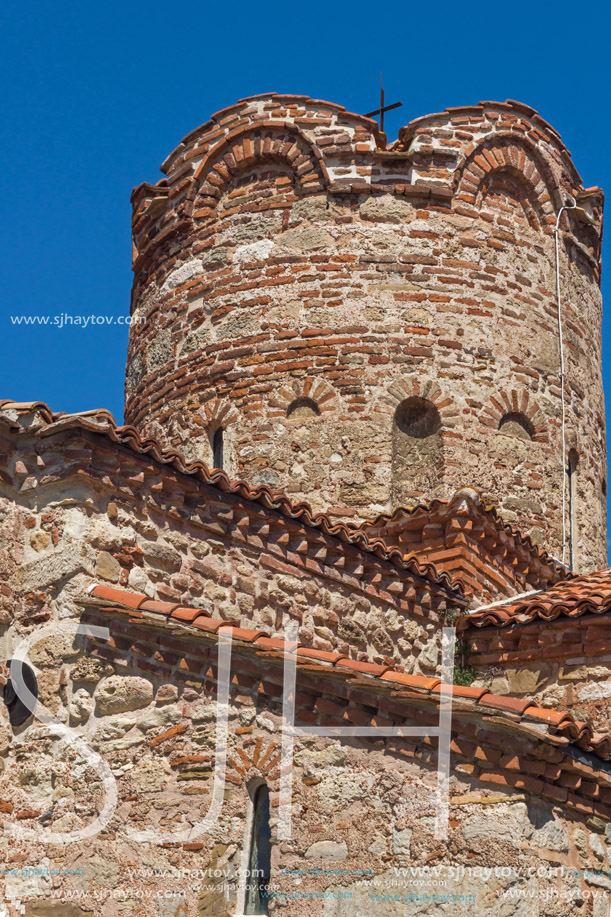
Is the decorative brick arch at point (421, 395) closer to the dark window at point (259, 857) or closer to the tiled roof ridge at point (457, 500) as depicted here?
the tiled roof ridge at point (457, 500)

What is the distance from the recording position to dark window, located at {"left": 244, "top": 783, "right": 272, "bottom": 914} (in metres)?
7.22

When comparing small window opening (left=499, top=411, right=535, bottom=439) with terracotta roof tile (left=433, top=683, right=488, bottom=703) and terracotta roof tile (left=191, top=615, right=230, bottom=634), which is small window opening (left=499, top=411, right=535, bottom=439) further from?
terracotta roof tile (left=191, top=615, right=230, bottom=634)

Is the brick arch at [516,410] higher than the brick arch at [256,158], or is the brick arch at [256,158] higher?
the brick arch at [256,158]

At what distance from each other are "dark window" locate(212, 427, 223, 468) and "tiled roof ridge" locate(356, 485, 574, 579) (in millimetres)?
1746

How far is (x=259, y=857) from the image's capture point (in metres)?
7.30

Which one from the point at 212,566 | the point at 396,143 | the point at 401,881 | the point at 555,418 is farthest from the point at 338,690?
the point at 396,143

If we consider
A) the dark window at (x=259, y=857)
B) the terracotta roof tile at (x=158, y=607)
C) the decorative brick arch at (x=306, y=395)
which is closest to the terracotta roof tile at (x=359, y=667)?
the dark window at (x=259, y=857)

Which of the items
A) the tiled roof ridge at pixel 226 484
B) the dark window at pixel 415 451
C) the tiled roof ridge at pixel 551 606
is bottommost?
the tiled roof ridge at pixel 551 606

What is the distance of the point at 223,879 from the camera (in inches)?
285

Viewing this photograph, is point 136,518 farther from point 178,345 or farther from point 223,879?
point 178,345

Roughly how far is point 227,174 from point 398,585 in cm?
541

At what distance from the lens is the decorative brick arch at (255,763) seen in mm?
7387

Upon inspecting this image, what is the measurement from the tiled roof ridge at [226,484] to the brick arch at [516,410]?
208 cm

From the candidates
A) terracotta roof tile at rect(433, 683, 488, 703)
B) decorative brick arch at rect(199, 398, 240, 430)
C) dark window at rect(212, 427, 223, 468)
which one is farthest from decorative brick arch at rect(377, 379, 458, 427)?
terracotta roof tile at rect(433, 683, 488, 703)
